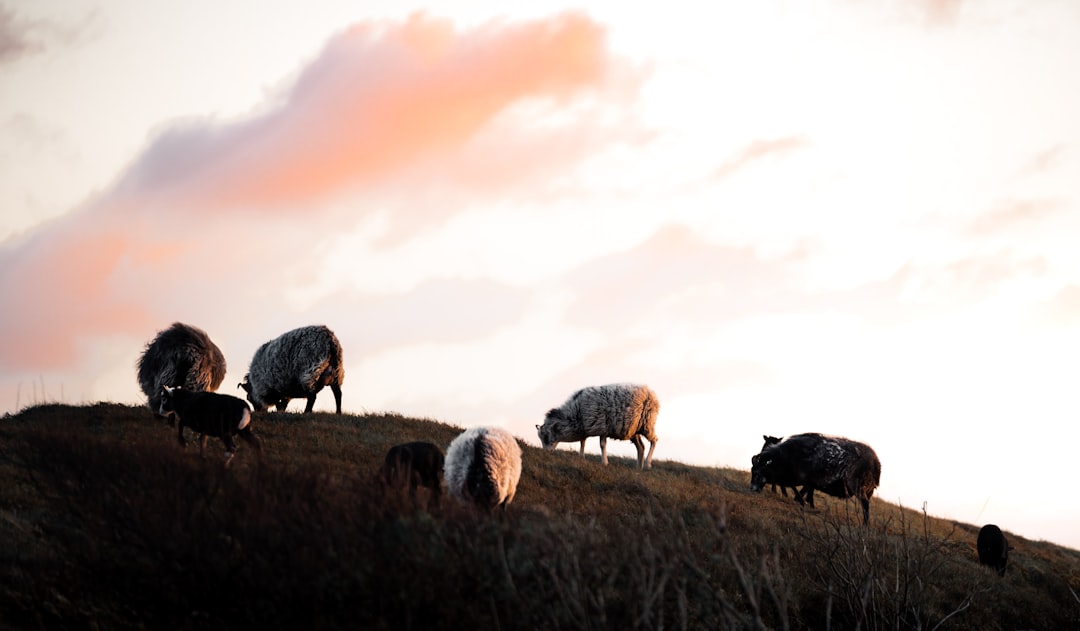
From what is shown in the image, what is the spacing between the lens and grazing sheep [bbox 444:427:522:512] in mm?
12453

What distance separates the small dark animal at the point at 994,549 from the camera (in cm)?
2064

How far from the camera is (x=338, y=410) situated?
73.7 ft

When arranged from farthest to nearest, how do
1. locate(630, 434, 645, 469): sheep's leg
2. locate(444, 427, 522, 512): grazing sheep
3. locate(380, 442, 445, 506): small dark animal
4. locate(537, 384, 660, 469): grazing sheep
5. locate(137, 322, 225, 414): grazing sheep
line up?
locate(630, 434, 645, 469): sheep's leg, locate(537, 384, 660, 469): grazing sheep, locate(137, 322, 225, 414): grazing sheep, locate(380, 442, 445, 506): small dark animal, locate(444, 427, 522, 512): grazing sheep

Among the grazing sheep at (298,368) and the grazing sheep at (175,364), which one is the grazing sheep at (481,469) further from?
the grazing sheep at (298,368)

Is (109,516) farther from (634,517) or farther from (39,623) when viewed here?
(634,517)

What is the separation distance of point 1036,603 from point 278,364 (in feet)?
61.4

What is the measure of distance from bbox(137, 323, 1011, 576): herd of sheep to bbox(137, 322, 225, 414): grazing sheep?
23 millimetres

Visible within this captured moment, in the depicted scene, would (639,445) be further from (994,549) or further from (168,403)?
(168,403)

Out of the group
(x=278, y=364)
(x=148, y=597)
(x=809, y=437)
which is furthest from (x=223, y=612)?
(x=809, y=437)

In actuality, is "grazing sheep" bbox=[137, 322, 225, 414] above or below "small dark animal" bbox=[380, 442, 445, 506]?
above

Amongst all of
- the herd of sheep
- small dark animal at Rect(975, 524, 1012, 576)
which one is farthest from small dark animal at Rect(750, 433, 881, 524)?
small dark animal at Rect(975, 524, 1012, 576)

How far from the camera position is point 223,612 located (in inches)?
355

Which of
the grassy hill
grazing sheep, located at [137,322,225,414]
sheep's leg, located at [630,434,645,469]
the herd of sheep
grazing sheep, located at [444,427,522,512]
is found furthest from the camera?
sheep's leg, located at [630,434,645,469]

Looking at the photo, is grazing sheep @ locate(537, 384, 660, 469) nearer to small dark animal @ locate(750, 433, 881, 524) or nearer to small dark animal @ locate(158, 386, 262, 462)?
small dark animal @ locate(750, 433, 881, 524)
